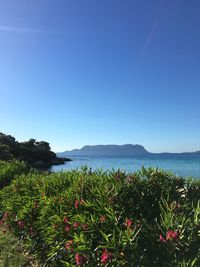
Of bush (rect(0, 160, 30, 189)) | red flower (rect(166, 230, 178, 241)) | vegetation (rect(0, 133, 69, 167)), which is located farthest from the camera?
vegetation (rect(0, 133, 69, 167))

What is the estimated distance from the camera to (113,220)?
13.2ft

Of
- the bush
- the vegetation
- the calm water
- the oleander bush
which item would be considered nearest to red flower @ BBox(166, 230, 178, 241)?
the oleander bush

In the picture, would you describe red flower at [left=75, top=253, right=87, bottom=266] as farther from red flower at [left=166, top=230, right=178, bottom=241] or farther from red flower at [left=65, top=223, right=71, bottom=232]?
red flower at [left=166, top=230, right=178, bottom=241]

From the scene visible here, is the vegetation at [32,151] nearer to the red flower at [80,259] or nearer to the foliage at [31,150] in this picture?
the foliage at [31,150]

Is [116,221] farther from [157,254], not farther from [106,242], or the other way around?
[157,254]

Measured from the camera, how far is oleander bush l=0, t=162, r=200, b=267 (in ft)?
11.6

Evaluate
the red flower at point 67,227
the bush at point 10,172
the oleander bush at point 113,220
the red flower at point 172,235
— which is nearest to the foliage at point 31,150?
the bush at point 10,172

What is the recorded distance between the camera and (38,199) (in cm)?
630

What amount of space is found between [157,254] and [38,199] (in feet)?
10.8

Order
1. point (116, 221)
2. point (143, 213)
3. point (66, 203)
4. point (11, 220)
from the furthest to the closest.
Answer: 1. point (11, 220)
2. point (66, 203)
3. point (143, 213)
4. point (116, 221)

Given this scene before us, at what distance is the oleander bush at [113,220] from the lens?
11.6ft

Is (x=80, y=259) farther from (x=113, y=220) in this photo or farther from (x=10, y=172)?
(x=10, y=172)

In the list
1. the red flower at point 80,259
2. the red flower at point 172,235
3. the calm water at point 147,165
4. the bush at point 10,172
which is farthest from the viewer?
the calm water at point 147,165

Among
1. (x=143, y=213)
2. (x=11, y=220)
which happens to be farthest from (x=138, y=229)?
(x=11, y=220)
